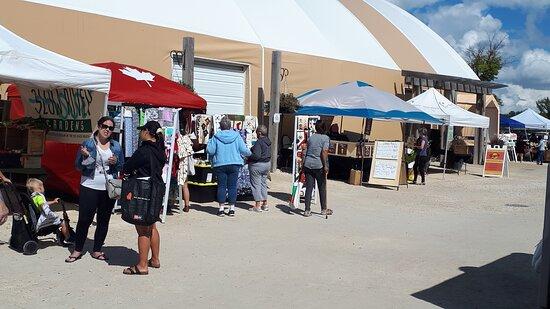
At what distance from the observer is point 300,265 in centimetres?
713

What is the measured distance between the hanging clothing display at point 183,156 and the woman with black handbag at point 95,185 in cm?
318

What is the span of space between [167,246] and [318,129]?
397 centimetres

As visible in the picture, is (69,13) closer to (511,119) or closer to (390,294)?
(390,294)

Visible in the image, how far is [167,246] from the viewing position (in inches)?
307

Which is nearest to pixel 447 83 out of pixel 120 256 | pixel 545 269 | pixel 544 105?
pixel 120 256

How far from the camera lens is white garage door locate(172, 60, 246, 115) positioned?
A: 1700cm

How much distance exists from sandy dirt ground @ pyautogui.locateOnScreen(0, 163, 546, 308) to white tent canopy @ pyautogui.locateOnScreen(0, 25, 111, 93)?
214 cm

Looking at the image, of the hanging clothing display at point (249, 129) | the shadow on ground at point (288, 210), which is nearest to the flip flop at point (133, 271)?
the shadow on ground at point (288, 210)

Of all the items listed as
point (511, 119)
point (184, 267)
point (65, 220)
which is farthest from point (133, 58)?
point (511, 119)

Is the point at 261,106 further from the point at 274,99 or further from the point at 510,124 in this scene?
the point at 510,124

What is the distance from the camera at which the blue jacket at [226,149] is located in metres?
10.2

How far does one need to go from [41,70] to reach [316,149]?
471 cm

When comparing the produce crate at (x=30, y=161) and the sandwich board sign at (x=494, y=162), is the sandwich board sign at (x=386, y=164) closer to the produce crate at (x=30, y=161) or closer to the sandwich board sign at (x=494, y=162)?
the sandwich board sign at (x=494, y=162)

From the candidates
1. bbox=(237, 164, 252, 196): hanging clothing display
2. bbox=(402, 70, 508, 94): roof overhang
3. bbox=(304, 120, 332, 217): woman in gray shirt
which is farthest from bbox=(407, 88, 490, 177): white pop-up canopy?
bbox=(304, 120, 332, 217): woman in gray shirt
